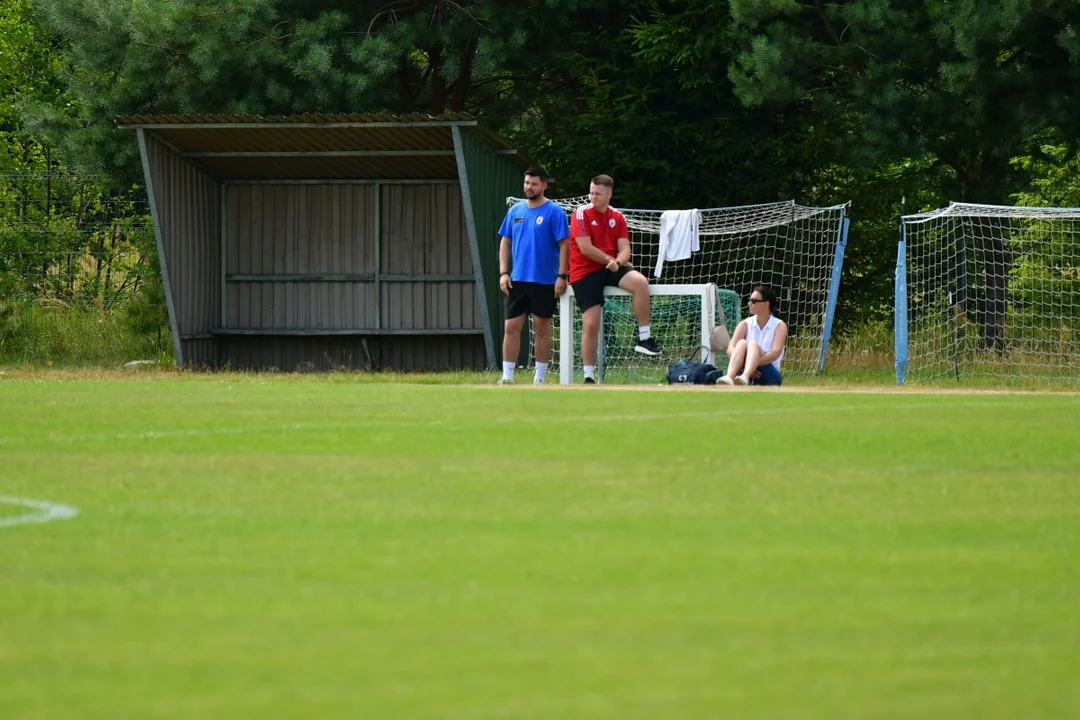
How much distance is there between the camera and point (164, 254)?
68.9 ft

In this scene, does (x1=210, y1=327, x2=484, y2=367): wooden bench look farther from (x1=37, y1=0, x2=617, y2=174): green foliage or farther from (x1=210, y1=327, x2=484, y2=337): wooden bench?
(x1=37, y1=0, x2=617, y2=174): green foliage

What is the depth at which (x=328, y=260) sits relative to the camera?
77.9 ft

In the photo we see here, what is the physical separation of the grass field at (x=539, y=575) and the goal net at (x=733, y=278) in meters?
10.6

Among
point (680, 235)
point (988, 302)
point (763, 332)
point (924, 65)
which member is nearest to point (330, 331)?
point (680, 235)

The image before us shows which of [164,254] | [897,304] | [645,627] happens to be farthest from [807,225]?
[645,627]

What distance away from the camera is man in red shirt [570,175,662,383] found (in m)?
15.9

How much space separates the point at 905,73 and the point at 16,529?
664 inches

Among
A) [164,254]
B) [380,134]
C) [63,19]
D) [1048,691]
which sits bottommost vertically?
[1048,691]

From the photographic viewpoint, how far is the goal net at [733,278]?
20.2 meters

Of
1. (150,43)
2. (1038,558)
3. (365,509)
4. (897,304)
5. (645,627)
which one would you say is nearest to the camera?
(645,627)

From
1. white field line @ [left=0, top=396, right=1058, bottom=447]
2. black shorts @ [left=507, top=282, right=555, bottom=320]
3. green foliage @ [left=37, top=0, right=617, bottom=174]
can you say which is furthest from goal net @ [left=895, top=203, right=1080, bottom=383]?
white field line @ [left=0, top=396, right=1058, bottom=447]

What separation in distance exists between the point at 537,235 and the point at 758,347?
2.38m

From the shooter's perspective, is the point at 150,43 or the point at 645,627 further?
the point at 150,43

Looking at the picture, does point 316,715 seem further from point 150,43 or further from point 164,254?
point 150,43
